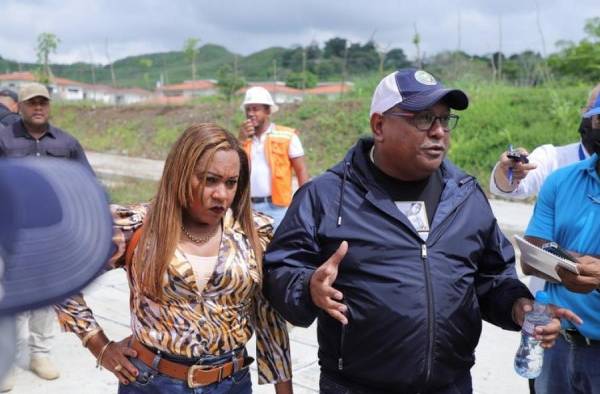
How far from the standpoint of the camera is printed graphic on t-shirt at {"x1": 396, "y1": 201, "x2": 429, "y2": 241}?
7.39 ft

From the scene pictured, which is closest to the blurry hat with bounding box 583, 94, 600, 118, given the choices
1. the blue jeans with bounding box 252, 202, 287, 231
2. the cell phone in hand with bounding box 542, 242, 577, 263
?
the cell phone in hand with bounding box 542, 242, 577, 263

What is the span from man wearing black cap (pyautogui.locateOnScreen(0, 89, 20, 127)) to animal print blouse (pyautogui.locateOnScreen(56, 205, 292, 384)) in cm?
427

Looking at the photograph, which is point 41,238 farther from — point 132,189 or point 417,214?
point 132,189

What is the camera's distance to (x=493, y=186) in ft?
10.8

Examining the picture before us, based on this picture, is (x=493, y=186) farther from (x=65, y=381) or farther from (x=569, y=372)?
(x=65, y=381)

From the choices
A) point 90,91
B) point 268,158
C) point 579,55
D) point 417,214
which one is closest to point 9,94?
point 268,158

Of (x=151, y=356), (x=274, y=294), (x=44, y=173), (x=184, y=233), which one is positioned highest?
(x=44, y=173)

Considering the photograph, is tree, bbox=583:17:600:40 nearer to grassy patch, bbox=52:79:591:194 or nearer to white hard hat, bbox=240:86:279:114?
grassy patch, bbox=52:79:591:194

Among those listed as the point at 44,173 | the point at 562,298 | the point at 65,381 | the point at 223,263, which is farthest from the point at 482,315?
the point at 65,381

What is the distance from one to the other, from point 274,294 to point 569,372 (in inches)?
47.9

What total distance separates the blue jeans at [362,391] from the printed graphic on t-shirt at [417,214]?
0.54m

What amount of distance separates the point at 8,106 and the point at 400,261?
5.62 meters

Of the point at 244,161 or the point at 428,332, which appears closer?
the point at 428,332

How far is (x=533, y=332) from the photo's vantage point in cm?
215
